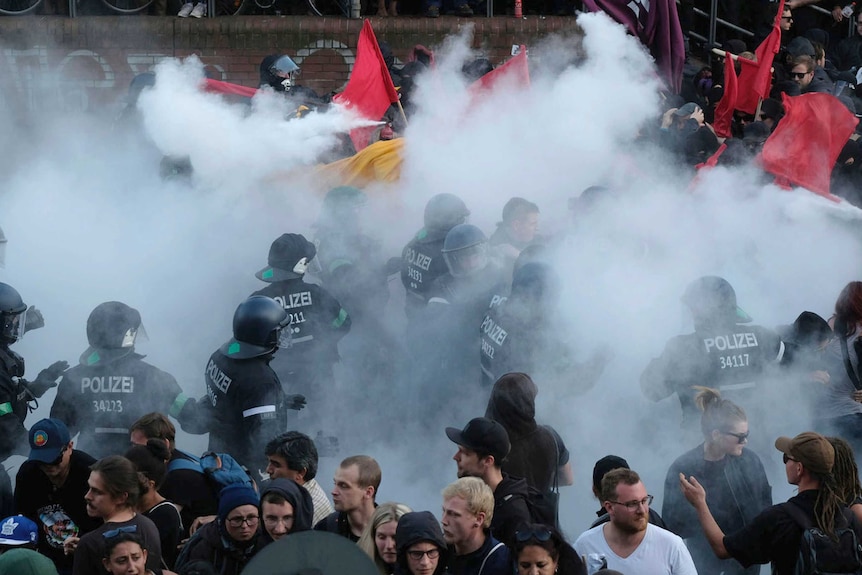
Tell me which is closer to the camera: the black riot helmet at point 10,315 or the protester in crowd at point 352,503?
the protester in crowd at point 352,503

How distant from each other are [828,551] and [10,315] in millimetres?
4062

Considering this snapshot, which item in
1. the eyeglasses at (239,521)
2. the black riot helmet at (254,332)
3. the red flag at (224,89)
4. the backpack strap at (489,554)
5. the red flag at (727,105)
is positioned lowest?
the backpack strap at (489,554)

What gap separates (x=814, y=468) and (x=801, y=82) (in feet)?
20.3

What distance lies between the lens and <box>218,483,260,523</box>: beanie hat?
5199 mm

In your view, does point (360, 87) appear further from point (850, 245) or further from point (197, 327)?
point (850, 245)

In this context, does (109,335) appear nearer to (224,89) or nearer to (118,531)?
(118,531)

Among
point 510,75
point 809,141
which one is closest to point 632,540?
point 809,141

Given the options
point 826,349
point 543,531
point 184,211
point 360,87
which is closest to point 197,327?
point 184,211

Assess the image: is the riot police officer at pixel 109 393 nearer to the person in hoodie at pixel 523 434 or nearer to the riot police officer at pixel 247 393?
the riot police officer at pixel 247 393

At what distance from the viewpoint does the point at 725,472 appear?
596 cm

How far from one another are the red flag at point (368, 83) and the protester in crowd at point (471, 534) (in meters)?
5.59

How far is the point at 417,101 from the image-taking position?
417 inches

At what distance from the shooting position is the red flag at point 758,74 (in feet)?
33.3

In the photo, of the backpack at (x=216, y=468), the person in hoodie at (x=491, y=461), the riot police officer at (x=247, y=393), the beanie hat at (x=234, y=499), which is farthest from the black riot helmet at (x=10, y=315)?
the person in hoodie at (x=491, y=461)
